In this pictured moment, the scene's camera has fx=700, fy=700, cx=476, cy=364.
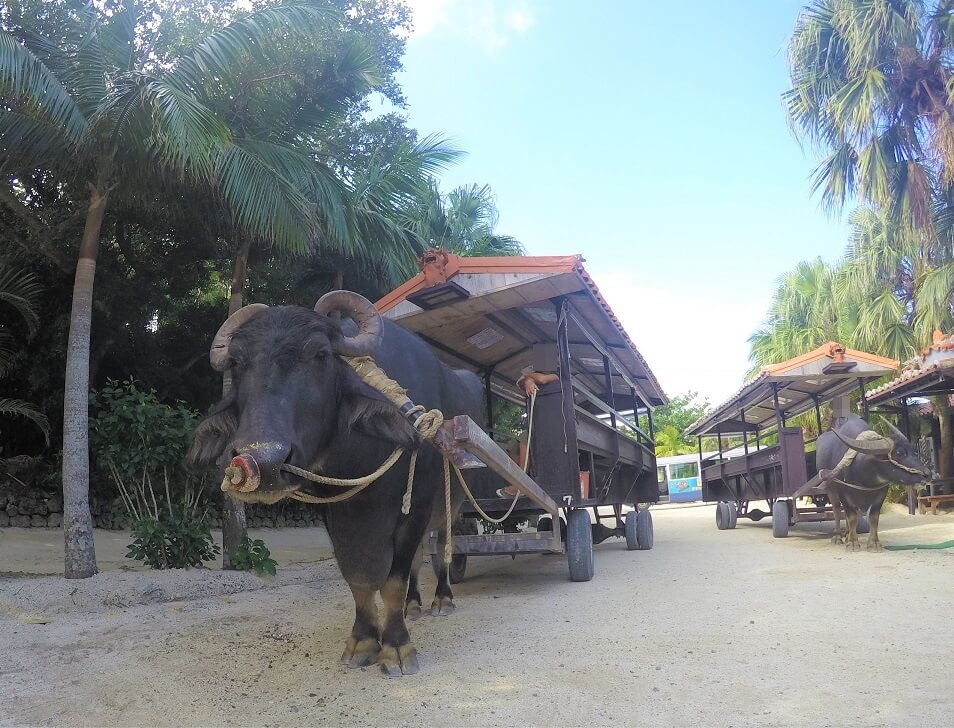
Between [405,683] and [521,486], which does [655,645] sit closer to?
[521,486]

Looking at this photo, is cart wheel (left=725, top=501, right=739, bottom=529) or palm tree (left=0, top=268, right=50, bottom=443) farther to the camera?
cart wheel (left=725, top=501, right=739, bottom=529)

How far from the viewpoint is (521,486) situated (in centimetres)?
459

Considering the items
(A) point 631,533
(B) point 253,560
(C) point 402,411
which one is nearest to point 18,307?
(B) point 253,560

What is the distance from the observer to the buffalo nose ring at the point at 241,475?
2.73 metres

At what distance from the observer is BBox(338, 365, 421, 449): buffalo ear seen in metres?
3.44

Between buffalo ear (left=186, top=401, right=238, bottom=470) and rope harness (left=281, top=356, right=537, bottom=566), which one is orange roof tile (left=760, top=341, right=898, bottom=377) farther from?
buffalo ear (left=186, top=401, right=238, bottom=470)

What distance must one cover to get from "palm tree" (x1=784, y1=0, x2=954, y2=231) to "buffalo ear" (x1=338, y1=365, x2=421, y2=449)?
13172mm

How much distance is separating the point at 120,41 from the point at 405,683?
713 cm

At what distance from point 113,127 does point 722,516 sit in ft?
39.8

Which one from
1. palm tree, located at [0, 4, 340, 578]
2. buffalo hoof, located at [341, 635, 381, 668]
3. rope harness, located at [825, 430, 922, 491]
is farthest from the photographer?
rope harness, located at [825, 430, 922, 491]

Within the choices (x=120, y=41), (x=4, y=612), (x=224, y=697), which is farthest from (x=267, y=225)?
(x=224, y=697)

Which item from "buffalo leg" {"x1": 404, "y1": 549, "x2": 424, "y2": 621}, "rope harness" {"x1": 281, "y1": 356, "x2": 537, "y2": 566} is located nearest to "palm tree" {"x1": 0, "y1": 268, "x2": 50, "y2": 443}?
"buffalo leg" {"x1": 404, "y1": 549, "x2": 424, "y2": 621}

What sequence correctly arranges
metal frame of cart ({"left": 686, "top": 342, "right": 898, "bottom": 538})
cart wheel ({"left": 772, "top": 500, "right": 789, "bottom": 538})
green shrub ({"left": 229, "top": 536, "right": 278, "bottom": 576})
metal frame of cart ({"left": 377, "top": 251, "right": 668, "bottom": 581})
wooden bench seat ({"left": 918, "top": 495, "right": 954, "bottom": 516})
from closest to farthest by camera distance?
metal frame of cart ({"left": 377, "top": 251, "right": 668, "bottom": 581}), green shrub ({"left": 229, "top": 536, "right": 278, "bottom": 576}), metal frame of cart ({"left": 686, "top": 342, "right": 898, "bottom": 538}), cart wheel ({"left": 772, "top": 500, "right": 789, "bottom": 538}), wooden bench seat ({"left": 918, "top": 495, "right": 954, "bottom": 516})

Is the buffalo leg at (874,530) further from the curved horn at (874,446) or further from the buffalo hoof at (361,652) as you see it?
the buffalo hoof at (361,652)
